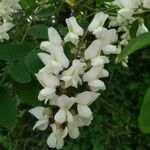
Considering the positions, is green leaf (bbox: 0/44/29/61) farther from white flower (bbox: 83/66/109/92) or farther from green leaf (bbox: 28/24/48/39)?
white flower (bbox: 83/66/109/92)

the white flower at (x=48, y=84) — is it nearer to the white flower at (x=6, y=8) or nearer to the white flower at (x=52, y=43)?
the white flower at (x=52, y=43)

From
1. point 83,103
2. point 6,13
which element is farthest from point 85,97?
point 6,13

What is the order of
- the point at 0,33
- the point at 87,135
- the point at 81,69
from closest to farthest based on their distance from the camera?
the point at 81,69 < the point at 0,33 < the point at 87,135

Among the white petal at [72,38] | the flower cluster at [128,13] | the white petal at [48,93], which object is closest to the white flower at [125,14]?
the flower cluster at [128,13]

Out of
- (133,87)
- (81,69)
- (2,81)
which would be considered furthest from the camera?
(133,87)

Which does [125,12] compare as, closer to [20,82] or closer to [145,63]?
[20,82]

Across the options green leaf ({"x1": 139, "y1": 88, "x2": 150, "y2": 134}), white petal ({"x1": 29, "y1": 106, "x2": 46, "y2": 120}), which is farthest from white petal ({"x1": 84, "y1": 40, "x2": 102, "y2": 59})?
green leaf ({"x1": 139, "y1": 88, "x2": 150, "y2": 134})

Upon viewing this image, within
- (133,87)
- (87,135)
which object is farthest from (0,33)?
(133,87)
